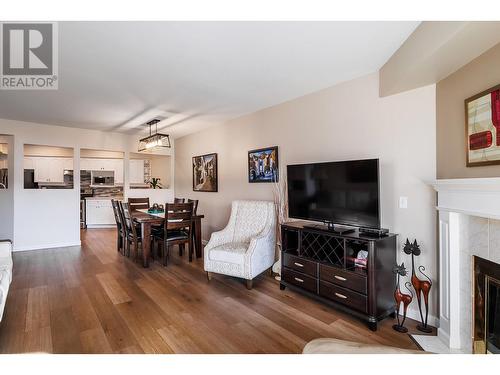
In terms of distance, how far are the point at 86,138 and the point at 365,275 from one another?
5777mm

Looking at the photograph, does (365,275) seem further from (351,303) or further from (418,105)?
(418,105)

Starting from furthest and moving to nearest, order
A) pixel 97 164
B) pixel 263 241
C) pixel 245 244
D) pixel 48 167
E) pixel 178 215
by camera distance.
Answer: pixel 97 164
pixel 48 167
pixel 178 215
pixel 245 244
pixel 263 241

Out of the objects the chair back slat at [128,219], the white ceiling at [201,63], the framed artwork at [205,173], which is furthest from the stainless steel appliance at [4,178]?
the framed artwork at [205,173]

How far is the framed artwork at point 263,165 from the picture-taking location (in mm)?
3881

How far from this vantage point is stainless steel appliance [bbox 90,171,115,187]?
8.09m

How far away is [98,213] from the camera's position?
7.67 metres

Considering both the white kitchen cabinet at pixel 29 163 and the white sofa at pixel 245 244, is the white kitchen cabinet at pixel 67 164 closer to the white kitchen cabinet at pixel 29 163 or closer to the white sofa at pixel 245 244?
the white kitchen cabinet at pixel 29 163

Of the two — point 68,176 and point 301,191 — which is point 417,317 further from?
point 68,176

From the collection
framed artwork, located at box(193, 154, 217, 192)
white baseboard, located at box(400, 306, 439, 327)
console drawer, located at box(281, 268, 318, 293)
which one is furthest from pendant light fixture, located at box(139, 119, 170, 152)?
white baseboard, located at box(400, 306, 439, 327)

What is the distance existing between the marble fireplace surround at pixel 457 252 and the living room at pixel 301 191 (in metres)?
0.01

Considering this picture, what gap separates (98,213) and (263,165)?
5.96 metres

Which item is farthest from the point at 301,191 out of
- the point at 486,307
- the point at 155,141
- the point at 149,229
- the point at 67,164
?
the point at 67,164
